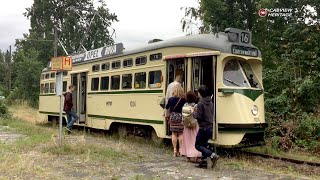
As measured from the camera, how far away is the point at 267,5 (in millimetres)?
17500

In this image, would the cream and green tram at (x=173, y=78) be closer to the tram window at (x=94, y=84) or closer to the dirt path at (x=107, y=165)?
the tram window at (x=94, y=84)

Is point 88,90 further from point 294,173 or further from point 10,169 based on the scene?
point 294,173

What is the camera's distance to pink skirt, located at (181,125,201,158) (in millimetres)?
8866

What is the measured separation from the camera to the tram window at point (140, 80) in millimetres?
11570

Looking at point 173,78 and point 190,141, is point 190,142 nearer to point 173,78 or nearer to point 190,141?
point 190,141

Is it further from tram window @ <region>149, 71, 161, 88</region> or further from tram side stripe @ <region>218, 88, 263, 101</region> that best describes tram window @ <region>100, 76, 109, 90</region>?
tram side stripe @ <region>218, 88, 263, 101</region>

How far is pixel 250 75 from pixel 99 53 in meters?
6.01

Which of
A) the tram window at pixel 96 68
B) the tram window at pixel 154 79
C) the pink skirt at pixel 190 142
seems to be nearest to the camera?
the pink skirt at pixel 190 142

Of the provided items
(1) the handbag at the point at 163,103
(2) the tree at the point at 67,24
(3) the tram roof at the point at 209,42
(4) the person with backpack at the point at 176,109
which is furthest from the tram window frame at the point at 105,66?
(2) the tree at the point at 67,24

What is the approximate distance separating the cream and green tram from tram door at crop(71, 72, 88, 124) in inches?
13.5

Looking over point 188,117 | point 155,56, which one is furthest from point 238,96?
point 155,56

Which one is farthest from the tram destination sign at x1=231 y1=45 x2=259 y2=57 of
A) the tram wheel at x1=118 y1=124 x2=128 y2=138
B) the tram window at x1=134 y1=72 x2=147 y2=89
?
the tram wheel at x1=118 y1=124 x2=128 y2=138

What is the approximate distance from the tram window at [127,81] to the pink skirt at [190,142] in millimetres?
3643

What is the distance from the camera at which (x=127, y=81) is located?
1245 cm
